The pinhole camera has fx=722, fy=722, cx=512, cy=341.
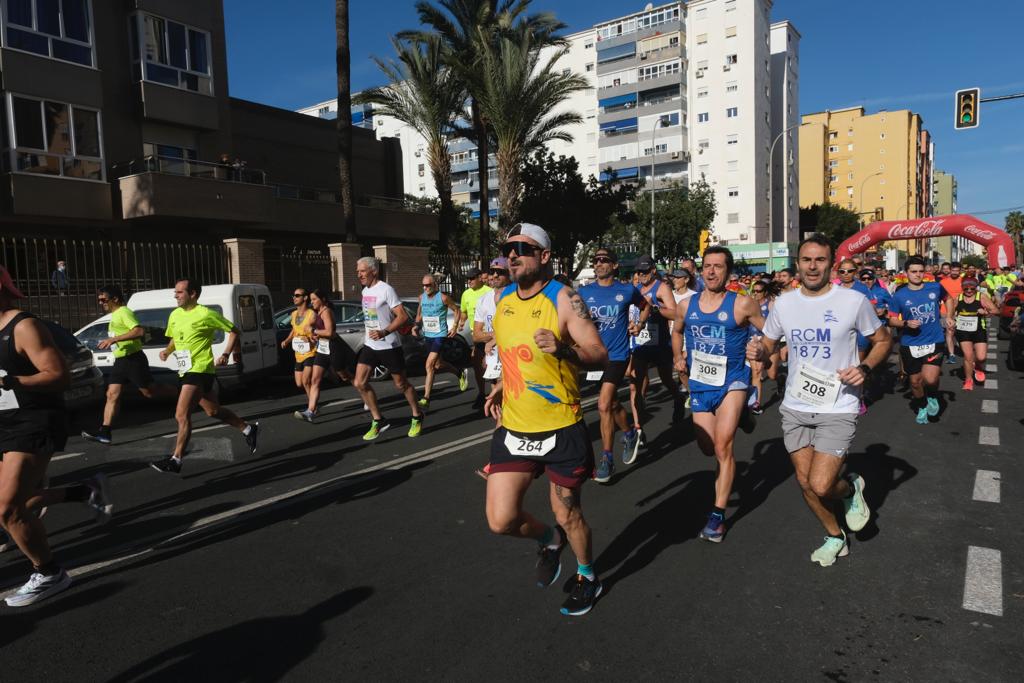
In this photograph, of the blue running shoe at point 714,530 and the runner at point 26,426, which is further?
the blue running shoe at point 714,530

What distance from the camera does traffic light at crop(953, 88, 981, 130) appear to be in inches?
735

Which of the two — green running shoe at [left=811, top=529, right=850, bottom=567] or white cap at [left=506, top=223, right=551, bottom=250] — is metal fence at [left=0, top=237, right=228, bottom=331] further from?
green running shoe at [left=811, top=529, right=850, bottom=567]

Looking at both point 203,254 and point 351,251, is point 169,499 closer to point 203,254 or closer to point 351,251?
point 203,254

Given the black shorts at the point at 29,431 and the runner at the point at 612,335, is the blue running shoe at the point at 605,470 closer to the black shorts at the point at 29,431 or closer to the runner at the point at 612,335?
the runner at the point at 612,335

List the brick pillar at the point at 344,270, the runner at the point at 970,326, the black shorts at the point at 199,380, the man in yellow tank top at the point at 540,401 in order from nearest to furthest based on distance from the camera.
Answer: the man in yellow tank top at the point at 540,401 → the black shorts at the point at 199,380 → the runner at the point at 970,326 → the brick pillar at the point at 344,270

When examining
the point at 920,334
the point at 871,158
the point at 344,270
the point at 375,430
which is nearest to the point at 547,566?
the point at 375,430

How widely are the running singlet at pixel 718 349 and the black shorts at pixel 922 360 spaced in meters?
4.58

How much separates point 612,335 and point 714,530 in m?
2.32

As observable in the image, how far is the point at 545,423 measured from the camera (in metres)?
3.47

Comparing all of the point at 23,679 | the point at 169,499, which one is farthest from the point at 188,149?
the point at 23,679

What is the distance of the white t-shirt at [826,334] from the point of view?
4062 millimetres

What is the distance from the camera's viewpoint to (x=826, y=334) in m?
4.11

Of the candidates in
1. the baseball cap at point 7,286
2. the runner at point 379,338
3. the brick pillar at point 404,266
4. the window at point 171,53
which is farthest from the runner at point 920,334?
the window at point 171,53

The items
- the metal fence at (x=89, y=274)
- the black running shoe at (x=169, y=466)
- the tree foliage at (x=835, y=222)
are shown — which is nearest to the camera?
the black running shoe at (x=169, y=466)
